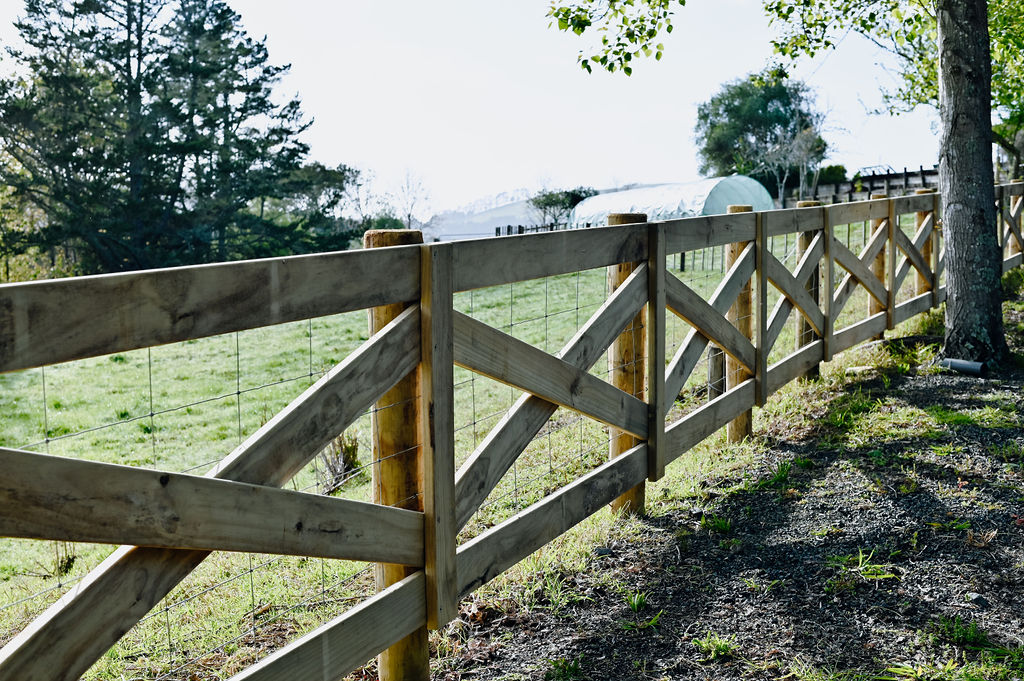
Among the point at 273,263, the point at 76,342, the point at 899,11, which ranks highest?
→ the point at 899,11

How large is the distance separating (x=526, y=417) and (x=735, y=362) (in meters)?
2.87

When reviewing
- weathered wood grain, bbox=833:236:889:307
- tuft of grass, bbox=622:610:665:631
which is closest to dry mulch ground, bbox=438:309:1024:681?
tuft of grass, bbox=622:610:665:631

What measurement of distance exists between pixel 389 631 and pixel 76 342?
4.92 ft

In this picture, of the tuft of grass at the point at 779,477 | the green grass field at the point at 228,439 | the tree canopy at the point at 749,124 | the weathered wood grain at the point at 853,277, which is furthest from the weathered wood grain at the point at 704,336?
the tree canopy at the point at 749,124

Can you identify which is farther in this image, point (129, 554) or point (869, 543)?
point (869, 543)

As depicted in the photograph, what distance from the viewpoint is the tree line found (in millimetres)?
30344

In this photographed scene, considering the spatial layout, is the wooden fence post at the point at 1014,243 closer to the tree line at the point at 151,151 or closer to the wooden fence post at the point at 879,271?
the wooden fence post at the point at 879,271

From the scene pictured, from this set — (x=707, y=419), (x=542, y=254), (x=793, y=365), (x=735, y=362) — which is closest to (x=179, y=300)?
(x=542, y=254)

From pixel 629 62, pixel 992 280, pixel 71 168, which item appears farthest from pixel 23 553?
pixel 71 168

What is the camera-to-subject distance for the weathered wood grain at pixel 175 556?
2045mm

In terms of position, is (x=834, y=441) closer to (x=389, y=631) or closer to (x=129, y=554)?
(x=389, y=631)

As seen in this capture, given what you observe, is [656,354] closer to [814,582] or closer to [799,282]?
[814,582]

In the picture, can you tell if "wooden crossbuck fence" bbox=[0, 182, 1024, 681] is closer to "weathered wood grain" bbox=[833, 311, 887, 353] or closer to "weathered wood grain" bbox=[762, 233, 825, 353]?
"weathered wood grain" bbox=[762, 233, 825, 353]

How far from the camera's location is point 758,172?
180ft
